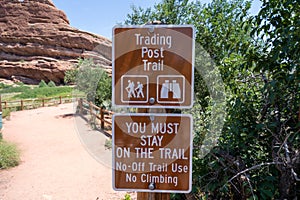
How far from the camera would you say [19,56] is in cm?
3753

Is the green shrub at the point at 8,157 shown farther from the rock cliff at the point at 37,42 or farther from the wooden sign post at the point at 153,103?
→ the rock cliff at the point at 37,42

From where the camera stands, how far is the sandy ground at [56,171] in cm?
403

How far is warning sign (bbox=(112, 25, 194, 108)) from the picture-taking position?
1.12 m

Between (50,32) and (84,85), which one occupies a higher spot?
(50,32)

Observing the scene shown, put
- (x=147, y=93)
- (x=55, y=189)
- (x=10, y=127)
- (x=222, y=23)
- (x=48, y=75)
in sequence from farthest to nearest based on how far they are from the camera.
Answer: (x=48, y=75) → (x=10, y=127) → (x=55, y=189) → (x=222, y=23) → (x=147, y=93)

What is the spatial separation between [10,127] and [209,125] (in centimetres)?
970

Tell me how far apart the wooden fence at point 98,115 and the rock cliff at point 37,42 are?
77.6 feet

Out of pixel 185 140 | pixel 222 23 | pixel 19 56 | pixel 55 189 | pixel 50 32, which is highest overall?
pixel 50 32

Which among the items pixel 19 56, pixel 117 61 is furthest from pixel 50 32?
pixel 117 61

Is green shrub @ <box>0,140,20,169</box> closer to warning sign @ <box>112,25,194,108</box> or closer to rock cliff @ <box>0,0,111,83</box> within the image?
warning sign @ <box>112,25,194,108</box>

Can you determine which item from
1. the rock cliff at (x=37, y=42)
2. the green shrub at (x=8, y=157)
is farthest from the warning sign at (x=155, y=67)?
the rock cliff at (x=37, y=42)

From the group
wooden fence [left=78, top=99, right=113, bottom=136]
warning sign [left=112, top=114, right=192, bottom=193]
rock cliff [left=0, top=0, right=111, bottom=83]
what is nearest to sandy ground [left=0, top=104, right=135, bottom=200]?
wooden fence [left=78, top=99, right=113, bottom=136]

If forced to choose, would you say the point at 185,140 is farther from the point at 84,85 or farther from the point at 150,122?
the point at 84,85

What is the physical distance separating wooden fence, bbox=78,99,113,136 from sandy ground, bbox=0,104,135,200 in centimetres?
57
